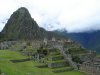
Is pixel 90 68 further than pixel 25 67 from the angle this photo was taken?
Yes

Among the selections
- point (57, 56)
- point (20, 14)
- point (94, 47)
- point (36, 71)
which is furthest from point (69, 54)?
point (20, 14)

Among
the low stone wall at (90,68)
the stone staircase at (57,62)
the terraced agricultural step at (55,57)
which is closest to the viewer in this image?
the low stone wall at (90,68)

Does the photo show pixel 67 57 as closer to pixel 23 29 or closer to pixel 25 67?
pixel 25 67

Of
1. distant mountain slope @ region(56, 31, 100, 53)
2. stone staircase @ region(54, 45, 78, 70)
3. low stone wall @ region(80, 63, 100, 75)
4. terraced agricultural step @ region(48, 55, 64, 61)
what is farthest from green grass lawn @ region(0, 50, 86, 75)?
distant mountain slope @ region(56, 31, 100, 53)

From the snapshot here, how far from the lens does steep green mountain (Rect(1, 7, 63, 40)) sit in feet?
548

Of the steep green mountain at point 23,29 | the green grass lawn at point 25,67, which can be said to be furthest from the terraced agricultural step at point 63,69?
the steep green mountain at point 23,29

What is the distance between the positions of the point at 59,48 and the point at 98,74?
14.5 meters

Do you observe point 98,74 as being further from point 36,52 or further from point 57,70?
point 36,52

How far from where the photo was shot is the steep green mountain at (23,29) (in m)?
167

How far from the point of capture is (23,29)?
565 ft

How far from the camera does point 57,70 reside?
58500 millimetres

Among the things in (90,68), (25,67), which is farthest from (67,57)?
(25,67)

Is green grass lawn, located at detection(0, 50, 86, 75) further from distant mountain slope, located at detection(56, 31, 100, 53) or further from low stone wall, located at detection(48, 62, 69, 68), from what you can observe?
distant mountain slope, located at detection(56, 31, 100, 53)

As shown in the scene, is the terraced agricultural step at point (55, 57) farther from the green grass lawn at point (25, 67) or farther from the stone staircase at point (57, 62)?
the green grass lawn at point (25, 67)
